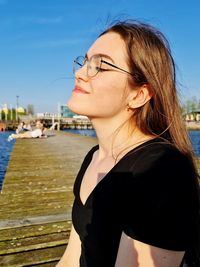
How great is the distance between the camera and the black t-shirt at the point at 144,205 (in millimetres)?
1148

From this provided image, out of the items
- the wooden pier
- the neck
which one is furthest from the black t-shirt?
the wooden pier

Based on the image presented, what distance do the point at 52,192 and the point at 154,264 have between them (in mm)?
4896

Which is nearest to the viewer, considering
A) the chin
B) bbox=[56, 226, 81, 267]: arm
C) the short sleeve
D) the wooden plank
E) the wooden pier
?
the short sleeve

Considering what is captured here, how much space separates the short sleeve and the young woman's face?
1.62 feet

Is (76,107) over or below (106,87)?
below

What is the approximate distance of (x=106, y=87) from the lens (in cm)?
168

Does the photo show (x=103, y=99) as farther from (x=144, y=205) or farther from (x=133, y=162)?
(x=144, y=205)

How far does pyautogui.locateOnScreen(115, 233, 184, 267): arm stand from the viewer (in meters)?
1.17

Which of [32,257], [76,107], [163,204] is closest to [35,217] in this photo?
[32,257]

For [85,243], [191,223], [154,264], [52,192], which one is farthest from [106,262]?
[52,192]

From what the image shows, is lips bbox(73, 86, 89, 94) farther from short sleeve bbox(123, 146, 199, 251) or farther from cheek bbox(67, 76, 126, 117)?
short sleeve bbox(123, 146, 199, 251)

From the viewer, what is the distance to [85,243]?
1.58 meters

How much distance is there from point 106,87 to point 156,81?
0.27m

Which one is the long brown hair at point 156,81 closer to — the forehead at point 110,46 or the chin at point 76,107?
the forehead at point 110,46
